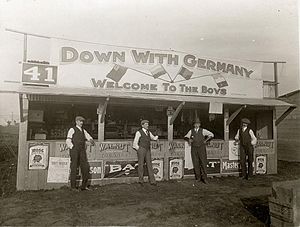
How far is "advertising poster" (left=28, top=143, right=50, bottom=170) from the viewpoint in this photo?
8.04 metres

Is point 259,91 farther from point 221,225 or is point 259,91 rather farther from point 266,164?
point 221,225

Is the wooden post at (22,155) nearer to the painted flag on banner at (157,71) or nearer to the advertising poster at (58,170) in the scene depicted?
the advertising poster at (58,170)

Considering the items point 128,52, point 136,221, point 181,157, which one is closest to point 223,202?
point 136,221

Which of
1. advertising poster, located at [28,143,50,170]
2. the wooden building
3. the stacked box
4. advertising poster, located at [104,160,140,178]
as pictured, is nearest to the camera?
the stacked box

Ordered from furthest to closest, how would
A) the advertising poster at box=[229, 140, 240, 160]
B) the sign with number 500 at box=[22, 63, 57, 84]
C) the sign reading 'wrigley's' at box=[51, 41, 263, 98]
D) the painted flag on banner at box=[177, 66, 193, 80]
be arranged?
1. the advertising poster at box=[229, 140, 240, 160]
2. the painted flag on banner at box=[177, 66, 193, 80]
3. the sign reading 'wrigley's' at box=[51, 41, 263, 98]
4. the sign with number 500 at box=[22, 63, 57, 84]

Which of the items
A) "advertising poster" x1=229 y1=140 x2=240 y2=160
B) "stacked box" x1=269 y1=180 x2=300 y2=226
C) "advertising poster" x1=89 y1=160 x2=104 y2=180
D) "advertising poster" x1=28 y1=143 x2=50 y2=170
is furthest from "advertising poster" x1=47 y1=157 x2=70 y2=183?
"stacked box" x1=269 y1=180 x2=300 y2=226

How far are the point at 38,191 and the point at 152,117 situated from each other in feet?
17.2

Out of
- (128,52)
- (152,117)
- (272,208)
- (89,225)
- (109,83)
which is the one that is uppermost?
(128,52)

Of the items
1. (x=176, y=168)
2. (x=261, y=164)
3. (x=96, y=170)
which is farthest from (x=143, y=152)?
(x=261, y=164)

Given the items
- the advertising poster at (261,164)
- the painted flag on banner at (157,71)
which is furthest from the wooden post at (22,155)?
the advertising poster at (261,164)

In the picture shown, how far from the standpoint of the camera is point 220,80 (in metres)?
10.8

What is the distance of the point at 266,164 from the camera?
10898 millimetres

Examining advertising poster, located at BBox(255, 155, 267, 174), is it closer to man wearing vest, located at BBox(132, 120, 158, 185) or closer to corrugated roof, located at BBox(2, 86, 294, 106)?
corrugated roof, located at BBox(2, 86, 294, 106)

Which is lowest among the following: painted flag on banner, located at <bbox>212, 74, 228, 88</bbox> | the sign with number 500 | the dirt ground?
the dirt ground
